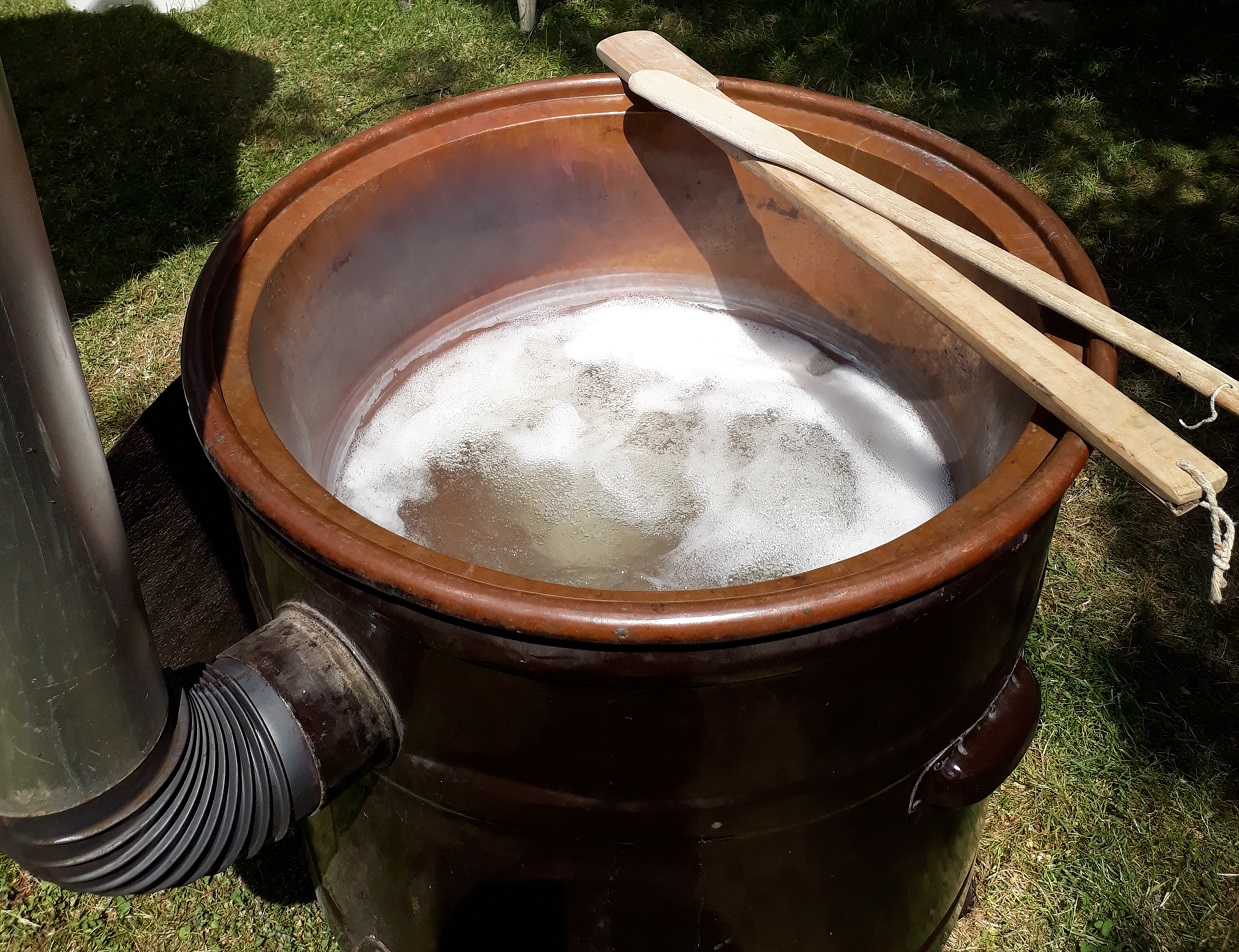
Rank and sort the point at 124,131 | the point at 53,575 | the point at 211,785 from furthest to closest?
the point at 124,131 < the point at 211,785 < the point at 53,575

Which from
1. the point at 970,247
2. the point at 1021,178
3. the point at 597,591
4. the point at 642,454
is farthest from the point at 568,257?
the point at 1021,178

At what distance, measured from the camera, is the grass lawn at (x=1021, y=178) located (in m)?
2.22

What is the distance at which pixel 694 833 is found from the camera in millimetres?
1386

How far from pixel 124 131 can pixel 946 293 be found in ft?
12.1

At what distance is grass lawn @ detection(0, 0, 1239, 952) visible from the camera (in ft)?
7.30

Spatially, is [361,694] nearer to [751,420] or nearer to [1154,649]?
[751,420]

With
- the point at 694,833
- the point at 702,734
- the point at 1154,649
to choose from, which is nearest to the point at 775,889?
the point at 694,833

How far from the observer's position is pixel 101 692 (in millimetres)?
1178

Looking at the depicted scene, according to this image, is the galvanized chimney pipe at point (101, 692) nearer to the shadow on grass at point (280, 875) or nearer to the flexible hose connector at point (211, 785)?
the flexible hose connector at point (211, 785)

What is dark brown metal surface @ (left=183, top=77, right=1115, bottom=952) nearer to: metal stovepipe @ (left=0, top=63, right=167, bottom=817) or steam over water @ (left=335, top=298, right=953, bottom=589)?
steam over water @ (left=335, top=298, right=953, bottom=589)

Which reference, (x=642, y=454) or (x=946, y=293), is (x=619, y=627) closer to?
(x=946, y=293)

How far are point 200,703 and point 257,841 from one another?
7.9 inches

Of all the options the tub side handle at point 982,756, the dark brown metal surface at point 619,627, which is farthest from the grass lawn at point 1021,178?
the tub side handle at point 982,756

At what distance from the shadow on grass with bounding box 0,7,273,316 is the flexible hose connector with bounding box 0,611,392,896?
2671 millimetres
